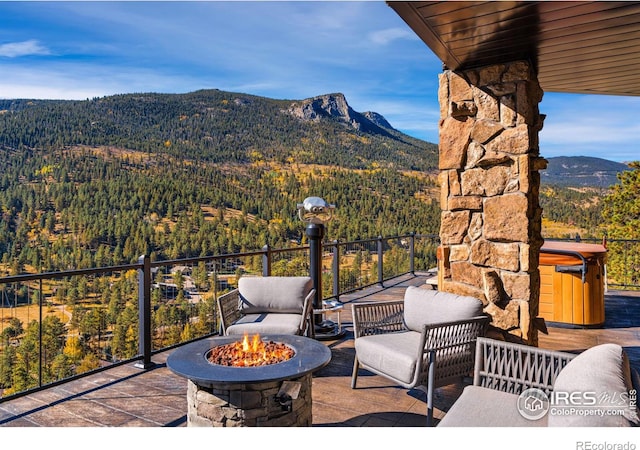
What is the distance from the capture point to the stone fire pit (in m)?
2.31

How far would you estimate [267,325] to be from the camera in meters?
4.01

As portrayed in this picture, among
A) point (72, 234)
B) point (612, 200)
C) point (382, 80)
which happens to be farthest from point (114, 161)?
point (612, 200)

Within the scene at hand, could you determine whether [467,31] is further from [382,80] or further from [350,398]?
[382,80]

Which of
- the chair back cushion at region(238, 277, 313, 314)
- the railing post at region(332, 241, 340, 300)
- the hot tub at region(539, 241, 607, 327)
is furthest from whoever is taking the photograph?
the railing post at region(332, 241, 340, 300)

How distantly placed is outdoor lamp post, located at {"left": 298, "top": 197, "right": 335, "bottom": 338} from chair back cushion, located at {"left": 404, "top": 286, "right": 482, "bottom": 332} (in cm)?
149

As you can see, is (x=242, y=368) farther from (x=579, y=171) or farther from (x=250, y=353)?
(x=579, y=171)

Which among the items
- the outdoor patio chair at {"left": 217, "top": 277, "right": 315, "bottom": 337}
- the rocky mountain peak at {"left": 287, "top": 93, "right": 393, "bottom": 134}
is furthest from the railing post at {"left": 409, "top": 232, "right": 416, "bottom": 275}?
the rocky mountain peak at {"left": 287, "top": 93, "right": 393, "bottom": 134}

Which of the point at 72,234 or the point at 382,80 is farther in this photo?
the point at 382,80

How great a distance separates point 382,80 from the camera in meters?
27.4

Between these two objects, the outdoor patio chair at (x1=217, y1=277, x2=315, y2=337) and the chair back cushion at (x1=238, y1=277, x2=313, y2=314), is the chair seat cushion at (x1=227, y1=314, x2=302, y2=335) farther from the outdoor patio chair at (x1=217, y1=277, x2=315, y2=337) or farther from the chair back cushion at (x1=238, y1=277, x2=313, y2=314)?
the chair back cushion at (x1=238, y1=277, x2=313, y2=314)

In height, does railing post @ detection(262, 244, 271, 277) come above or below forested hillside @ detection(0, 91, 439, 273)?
below

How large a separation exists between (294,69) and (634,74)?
2476cm

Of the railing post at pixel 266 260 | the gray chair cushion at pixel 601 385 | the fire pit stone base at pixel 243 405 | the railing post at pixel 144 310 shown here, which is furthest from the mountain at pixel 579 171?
the fire pit stone base at pixel 243 405

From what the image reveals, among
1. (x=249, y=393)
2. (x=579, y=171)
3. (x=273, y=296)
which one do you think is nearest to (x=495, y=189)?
(x=273, y=296)
